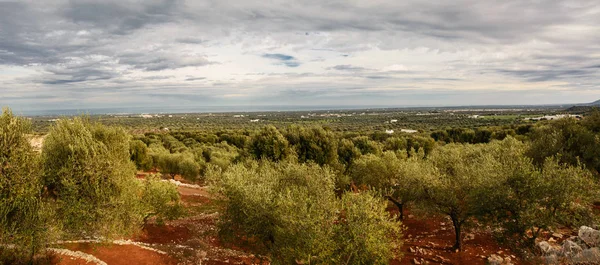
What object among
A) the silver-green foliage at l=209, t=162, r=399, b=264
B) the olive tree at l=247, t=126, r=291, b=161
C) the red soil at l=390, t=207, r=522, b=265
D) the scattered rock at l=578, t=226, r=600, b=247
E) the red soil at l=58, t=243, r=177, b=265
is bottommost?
the red soil at l=390, t=207, r=522, b=265

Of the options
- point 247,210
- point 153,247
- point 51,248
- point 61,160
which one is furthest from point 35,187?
point 247,210

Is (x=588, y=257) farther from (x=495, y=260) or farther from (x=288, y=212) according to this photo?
(x=288, y=212)

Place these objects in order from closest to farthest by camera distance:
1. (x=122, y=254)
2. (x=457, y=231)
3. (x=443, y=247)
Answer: (x=122, y=254) < (x=457, y=231) < (x=443, y=247)

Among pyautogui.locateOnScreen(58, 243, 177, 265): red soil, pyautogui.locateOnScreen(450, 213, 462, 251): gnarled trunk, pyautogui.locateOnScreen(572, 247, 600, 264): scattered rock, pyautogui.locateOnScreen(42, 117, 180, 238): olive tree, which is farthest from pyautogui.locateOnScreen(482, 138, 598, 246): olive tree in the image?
pyautogui.locateOnScreen(42, 117, 180, 238): olive tree

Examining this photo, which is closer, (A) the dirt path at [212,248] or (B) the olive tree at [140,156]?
(A) the dirt path at [212,248]

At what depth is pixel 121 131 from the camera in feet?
80.3

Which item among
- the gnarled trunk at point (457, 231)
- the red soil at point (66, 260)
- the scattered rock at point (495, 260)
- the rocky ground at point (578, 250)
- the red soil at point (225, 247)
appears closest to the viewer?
the rocky ground at point (578, 250)

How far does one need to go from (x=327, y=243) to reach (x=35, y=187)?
1803 centimetres

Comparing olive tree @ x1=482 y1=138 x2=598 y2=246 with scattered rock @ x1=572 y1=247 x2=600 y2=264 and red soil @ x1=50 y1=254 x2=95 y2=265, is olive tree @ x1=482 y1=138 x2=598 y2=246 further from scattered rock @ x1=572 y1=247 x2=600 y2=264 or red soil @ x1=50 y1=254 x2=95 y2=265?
red soil @ x1=50 y1=254 x2=95 y2=265

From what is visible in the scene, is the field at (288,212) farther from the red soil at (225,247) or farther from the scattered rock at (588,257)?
the scattered rock at (588,257)

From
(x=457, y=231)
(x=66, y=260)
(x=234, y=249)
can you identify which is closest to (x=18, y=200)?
(x=66, y=260)

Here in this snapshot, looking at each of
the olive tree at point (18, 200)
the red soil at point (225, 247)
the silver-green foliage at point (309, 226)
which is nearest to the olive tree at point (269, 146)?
the red soil at point (225, 247)

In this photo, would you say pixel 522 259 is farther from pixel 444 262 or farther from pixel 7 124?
pixel 7 124

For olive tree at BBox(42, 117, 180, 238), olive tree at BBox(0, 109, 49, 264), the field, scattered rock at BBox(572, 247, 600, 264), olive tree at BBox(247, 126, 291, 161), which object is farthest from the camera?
olive tree at BBox(247, 126, 291, 161)
